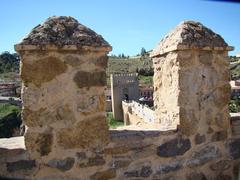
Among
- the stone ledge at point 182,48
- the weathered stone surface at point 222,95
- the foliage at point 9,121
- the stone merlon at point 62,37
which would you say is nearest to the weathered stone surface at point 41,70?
the stone merlon at point 62,37

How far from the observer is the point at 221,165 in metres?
3.37

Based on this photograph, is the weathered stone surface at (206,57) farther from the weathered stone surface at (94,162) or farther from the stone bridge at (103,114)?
the weathered stone surface at (94,162)

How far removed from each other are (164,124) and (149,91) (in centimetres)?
3813

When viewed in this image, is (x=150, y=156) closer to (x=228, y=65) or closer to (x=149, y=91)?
(x=228, y=65)

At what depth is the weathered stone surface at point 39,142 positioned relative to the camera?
2.52m

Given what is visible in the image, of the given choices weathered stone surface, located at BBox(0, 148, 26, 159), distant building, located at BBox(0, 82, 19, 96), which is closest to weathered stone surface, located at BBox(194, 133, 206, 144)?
weathered stone surface, located at BBox(0, 148, 26, 159)

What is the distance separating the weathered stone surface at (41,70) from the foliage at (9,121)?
13338 mm

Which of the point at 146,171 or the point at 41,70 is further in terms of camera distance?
the point at 146,171

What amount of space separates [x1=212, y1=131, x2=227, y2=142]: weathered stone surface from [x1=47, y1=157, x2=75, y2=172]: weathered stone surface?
156 cm

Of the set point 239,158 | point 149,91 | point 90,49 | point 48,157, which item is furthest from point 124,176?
point 149,91

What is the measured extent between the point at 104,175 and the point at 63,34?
4.26 feet

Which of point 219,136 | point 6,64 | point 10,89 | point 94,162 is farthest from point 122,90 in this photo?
point 94,162

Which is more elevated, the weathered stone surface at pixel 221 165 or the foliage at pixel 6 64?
the foliage at pixel 6 64

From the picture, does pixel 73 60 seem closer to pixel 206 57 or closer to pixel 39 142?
pixel 39 142
